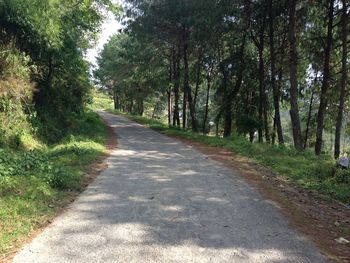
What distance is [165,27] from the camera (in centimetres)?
2572

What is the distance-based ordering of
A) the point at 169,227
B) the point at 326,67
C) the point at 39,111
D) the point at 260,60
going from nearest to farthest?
1. the point at 169,227
2. the point at 39,111
3. the point at 326,67
4. the point at 260,60

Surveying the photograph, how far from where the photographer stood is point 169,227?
577 cm

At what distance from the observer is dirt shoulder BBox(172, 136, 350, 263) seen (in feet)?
17.9

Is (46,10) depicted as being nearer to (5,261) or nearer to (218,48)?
(5,261)

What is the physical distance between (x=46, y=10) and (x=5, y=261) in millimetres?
11519

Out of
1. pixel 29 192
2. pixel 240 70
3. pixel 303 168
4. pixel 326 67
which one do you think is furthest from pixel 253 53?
pixel 29 192

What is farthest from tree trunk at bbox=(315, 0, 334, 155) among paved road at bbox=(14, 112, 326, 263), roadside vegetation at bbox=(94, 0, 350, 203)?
paved road at bbox=(14, 112, 326, 263)

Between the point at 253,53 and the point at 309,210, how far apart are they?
19.8 meters

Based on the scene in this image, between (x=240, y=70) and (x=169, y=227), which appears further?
(x=240, y=70)

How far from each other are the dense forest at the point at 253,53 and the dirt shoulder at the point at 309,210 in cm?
737

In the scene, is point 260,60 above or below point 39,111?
above

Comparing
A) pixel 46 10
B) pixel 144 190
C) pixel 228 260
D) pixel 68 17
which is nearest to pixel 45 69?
pixel 68 17

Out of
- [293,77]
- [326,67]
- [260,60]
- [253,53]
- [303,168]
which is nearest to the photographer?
[303,168]

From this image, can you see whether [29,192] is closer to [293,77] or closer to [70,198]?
[70,198]
